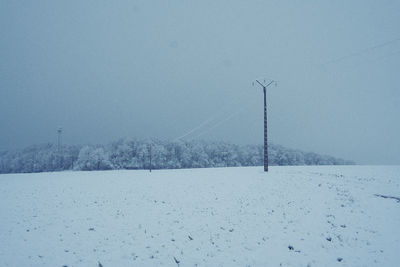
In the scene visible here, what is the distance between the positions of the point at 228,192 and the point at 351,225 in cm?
909

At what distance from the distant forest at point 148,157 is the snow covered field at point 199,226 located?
2298 inches

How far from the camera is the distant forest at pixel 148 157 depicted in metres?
81.9

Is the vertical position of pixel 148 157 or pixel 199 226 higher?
pixel 148 157

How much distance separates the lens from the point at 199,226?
49.9ft

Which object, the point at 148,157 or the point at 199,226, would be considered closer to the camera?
the point at 199,226

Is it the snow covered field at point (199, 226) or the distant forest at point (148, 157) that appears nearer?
the snow covered field at point (199, 226)

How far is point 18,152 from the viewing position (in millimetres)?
127562

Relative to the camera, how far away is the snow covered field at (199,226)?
39.7 feet

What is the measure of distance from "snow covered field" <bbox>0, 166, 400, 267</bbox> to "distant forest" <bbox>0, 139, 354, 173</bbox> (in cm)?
5836

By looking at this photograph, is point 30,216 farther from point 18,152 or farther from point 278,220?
point 18,152

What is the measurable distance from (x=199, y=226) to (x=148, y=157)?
69553mm

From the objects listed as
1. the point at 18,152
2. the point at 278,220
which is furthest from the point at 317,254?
the point at 18,152

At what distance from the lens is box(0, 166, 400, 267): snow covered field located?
476 inches

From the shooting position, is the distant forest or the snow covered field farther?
the distant forest
